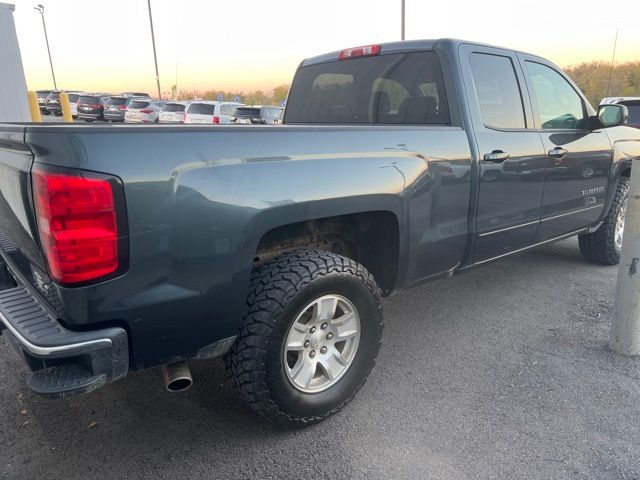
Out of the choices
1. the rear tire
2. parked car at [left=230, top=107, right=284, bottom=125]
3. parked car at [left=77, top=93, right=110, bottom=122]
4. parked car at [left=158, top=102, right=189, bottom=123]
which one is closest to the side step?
the rear tire

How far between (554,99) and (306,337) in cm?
304

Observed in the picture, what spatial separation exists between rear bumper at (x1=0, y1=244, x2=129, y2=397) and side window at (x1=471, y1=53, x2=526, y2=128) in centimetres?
267

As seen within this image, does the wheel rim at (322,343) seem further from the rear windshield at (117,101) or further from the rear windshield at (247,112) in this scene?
the rear windshield at (117,101)

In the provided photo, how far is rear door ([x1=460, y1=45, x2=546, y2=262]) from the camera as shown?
3320 millimetres

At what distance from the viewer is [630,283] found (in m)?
3.24

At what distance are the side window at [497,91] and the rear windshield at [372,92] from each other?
31 cm

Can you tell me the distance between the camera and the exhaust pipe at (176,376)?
2.23 meters

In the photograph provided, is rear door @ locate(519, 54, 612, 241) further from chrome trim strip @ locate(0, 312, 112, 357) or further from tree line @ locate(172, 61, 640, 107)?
tree line @ locate(172, 61, 640, 107)

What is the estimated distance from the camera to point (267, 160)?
7.20 ft

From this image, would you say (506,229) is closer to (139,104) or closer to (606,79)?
(139,104)

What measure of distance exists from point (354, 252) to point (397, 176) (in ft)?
2.01

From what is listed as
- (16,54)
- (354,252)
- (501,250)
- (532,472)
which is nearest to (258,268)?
(354,252)

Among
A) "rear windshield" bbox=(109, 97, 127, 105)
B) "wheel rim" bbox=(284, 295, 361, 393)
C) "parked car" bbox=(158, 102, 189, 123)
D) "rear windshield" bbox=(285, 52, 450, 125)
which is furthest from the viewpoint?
"rear windshield" bbox=(109, 97, 127, 105)

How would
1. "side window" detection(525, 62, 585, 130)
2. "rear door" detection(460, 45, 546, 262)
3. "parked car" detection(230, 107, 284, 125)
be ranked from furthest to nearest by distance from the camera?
"parked car" detection(230, 107, 284, 125) < "side window" detection(525, 62, 585, 130) < "rear door" detection(460, 45, 546, 262)
